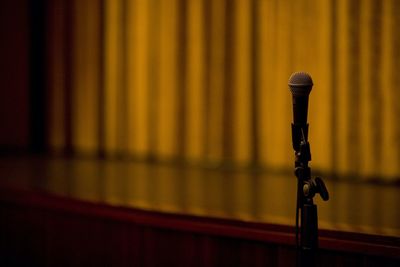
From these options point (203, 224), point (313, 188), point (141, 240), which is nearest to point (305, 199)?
point (313, 188)

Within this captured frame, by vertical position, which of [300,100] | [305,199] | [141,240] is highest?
[300,100]

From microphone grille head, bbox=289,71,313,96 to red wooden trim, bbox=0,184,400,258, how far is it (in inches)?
17.1

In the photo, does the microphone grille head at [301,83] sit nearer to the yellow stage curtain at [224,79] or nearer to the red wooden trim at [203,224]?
the red wooden trim at [203,224]

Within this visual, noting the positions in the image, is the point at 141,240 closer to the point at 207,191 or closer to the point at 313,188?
the point at 207,191

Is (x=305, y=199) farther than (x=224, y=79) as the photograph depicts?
No

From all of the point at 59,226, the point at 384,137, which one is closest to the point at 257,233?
the point at 59,226

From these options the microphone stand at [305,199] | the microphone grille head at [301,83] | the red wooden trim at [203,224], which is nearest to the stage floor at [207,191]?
the red wooden trim at [203,224]

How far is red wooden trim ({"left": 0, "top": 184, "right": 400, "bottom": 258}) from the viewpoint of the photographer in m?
1.40

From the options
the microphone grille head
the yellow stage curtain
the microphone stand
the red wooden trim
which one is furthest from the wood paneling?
the yellow stage curtain

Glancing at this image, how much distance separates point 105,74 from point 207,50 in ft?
1.56

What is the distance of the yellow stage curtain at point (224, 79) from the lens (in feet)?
7.19

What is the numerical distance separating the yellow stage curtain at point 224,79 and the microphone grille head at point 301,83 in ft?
3.66

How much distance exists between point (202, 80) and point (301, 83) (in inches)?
56.6

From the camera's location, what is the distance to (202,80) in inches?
99.3
